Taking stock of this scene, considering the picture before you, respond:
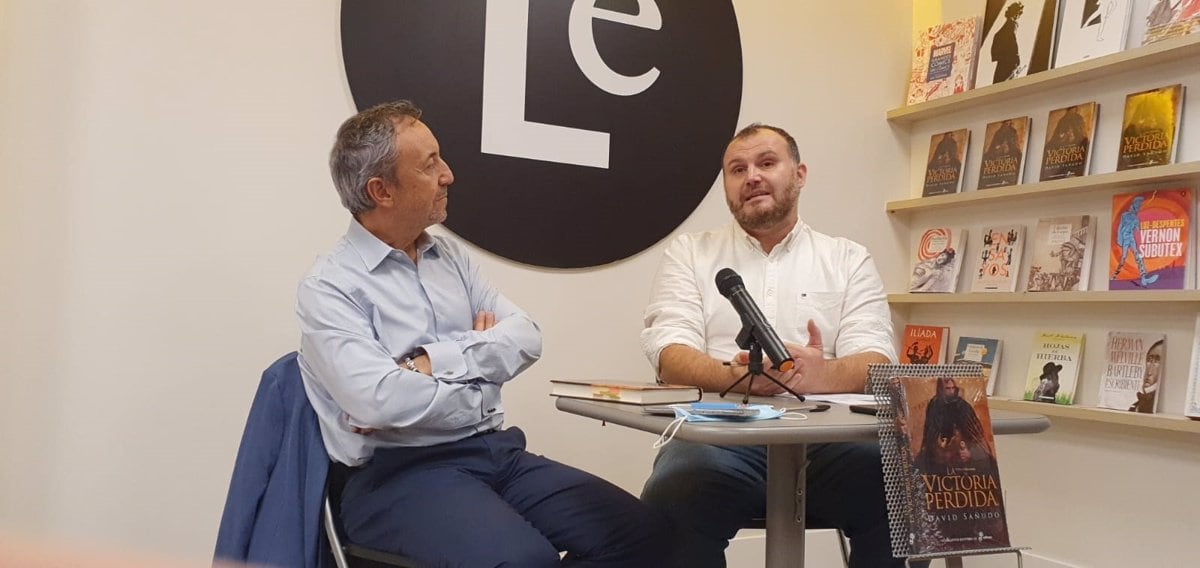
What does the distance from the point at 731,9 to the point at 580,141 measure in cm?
81

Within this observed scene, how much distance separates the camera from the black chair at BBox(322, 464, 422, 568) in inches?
62.3

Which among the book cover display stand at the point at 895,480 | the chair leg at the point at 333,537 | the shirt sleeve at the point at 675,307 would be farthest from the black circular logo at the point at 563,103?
the book cover display stand at the point at 895,480

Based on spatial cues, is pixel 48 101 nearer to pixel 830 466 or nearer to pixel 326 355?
pixel 326 355

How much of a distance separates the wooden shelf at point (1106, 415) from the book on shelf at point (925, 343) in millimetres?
316

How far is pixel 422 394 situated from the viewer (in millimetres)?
1641

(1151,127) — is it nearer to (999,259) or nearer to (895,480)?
(999,259)

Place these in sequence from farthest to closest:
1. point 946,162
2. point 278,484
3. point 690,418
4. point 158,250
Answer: point 946,162, point 158,250, point 278,484, point 690,418

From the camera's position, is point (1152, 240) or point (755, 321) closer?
point (755, 321)

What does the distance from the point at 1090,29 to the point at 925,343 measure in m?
1.25

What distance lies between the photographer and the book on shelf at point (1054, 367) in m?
2.92

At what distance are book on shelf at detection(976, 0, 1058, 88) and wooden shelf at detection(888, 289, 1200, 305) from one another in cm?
78

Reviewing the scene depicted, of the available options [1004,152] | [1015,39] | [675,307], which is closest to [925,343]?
[1004,152]

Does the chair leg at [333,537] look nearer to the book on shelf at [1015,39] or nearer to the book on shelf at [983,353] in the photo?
the book on shelf at [983,353]

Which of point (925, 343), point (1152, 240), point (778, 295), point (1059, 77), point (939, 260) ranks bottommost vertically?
point (925, 343)
